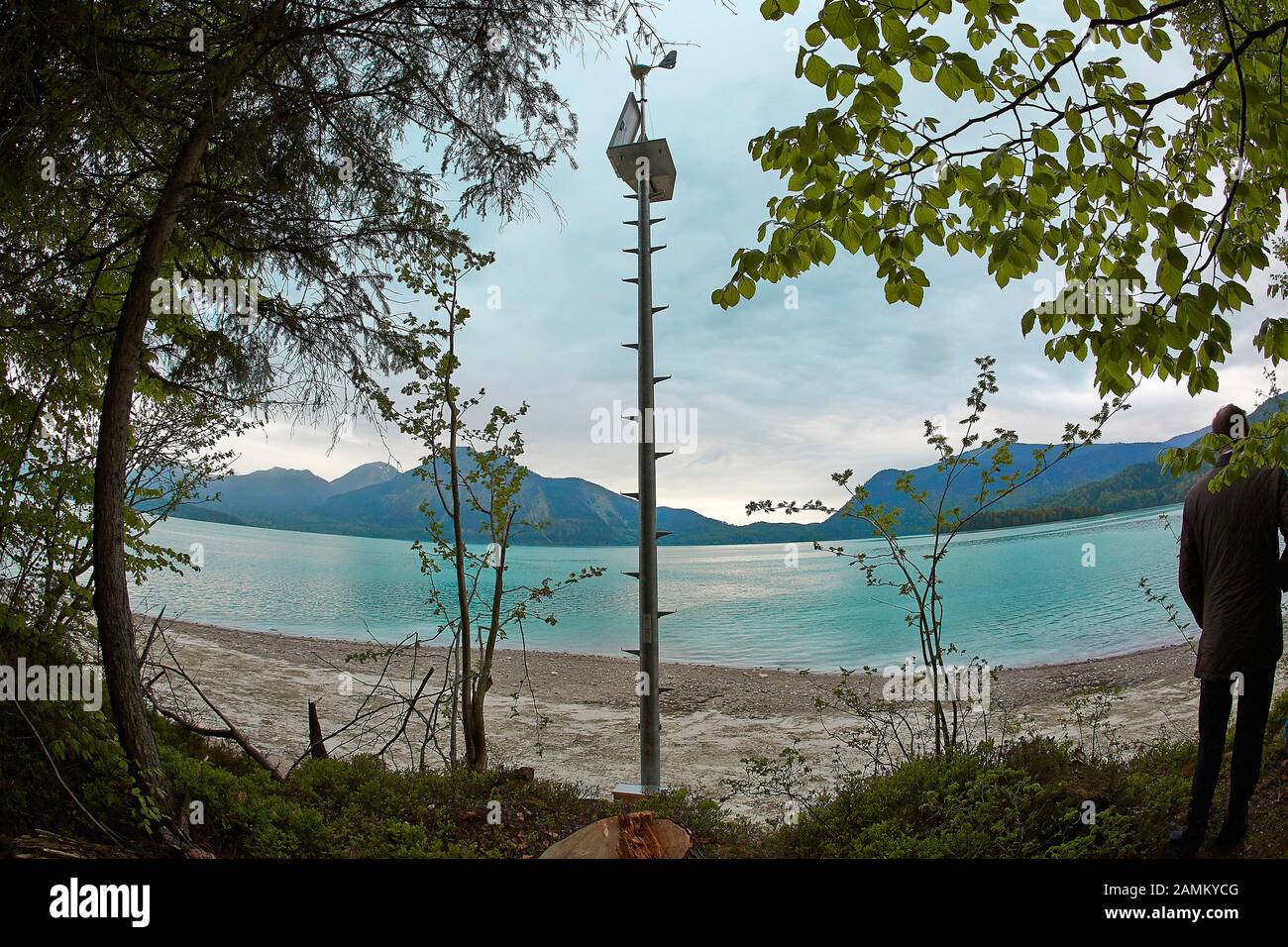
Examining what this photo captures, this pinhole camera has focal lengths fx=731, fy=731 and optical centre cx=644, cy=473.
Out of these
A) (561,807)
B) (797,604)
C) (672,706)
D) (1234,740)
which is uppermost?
(1234,740)

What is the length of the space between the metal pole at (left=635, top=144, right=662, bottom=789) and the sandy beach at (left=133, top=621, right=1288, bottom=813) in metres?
1.04

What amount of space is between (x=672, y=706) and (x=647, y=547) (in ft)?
27.1

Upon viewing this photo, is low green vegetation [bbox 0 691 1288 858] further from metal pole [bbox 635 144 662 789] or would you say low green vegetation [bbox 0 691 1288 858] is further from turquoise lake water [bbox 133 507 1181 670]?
turquoise lake water [bbox 133 507 1181 670]

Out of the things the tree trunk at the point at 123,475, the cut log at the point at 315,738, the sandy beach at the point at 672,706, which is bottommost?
the sandy beach at the point at 672,706

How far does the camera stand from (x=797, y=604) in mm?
28188

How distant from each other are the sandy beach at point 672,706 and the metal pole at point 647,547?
104 centimetres

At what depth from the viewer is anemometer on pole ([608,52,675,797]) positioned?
550 cm

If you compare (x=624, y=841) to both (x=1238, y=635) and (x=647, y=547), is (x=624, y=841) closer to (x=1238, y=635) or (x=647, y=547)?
(x=647, y=547)

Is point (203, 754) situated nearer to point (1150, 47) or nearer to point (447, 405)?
point (447, 405)

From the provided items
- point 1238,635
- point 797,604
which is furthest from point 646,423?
point 797,604

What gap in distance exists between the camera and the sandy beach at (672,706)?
855 cm

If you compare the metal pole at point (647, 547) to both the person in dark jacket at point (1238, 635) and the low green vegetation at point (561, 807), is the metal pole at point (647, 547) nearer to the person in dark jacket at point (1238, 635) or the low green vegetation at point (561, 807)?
the low green vegetation at point (561, 807)

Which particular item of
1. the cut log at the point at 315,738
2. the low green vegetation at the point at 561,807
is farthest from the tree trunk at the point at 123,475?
the cut log at the point at 315,738

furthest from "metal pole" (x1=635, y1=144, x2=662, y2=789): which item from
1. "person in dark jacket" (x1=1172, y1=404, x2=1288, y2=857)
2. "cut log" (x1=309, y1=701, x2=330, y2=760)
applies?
"person in dark jacket" (x1=1172, y1=404, x2=1288, y2=857)
